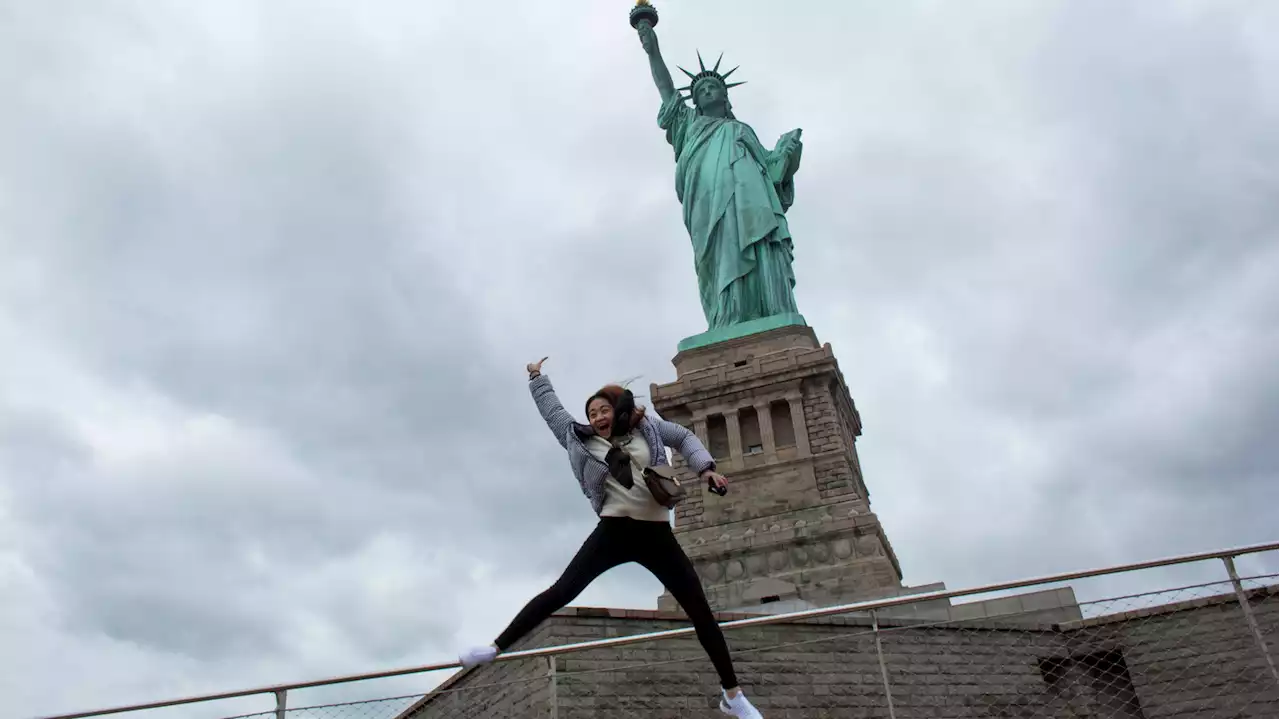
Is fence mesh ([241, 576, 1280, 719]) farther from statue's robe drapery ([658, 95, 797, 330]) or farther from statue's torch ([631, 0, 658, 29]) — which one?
statue's torch ([631, 0, 658, 29])

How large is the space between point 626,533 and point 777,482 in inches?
684

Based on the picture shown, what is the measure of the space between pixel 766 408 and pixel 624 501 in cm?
1816

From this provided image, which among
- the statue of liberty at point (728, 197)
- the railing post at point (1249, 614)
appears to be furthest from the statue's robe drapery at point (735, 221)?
the railing post at point (1249, 614)

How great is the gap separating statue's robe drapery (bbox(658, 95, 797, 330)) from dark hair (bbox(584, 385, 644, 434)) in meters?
19.7

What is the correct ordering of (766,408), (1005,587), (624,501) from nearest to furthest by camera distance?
(624,501)
(1005,587)
(766,408)

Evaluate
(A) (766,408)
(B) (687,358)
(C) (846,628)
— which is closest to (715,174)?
(B) (687,358)

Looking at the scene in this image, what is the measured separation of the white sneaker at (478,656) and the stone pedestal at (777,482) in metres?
13.5

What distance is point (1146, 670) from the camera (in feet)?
35.9

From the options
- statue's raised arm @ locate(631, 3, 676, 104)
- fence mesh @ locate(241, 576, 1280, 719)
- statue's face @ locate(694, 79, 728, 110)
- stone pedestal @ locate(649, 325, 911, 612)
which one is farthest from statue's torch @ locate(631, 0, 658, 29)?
fence mesh @ locate(241, 576, 1280, 719)

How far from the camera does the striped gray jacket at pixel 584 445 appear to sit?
16.7ft

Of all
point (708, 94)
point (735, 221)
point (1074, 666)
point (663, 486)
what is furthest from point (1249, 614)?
point (708, 94)

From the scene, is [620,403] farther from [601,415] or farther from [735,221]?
[735,221]

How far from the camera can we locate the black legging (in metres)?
4.92

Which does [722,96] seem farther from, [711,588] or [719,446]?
[711,588]
